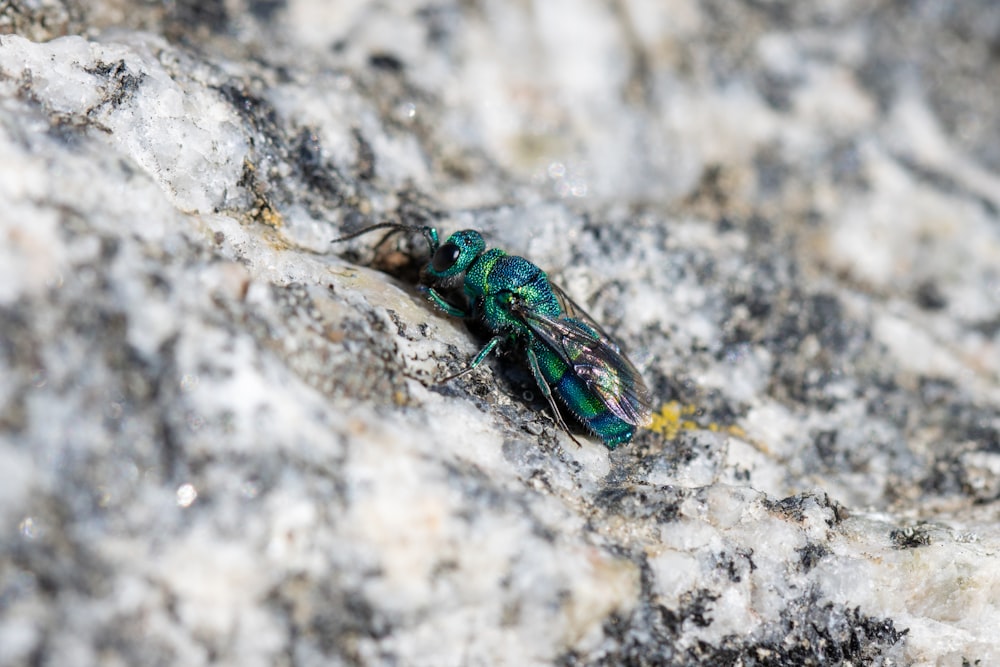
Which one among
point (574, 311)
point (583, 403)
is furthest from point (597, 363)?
point (574, 311)

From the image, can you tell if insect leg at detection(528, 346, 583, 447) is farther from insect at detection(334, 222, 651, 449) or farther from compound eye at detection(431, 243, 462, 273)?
compound eye at detection(431, 243, 462, 273)

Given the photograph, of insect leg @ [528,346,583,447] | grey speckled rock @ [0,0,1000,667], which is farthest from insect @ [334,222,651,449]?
grey speckled rock @ [0,0,1000,667]

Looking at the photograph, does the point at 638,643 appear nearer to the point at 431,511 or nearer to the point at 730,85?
the point at 431,511

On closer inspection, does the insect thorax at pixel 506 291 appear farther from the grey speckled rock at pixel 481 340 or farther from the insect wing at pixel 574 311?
the grey speckled rock at pixel 481 340

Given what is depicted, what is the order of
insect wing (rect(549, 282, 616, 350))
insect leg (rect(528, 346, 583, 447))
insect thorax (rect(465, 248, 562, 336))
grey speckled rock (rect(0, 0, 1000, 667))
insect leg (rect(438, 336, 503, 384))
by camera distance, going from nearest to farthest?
grey speckled rock (rect(0, 0, 1000, 667)) → insect leg (rect(438, 336, 503, 384)) → insect leg (rect(528, 346, 583, 447)) → insect thorax (rect(465, 248, 562, 336)) → insect wing (rect(549, 282, 616, 350))

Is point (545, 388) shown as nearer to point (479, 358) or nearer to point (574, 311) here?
point (479, 358)

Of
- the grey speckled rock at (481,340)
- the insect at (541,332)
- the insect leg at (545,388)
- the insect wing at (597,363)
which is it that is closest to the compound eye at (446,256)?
the insect at (541,332)
